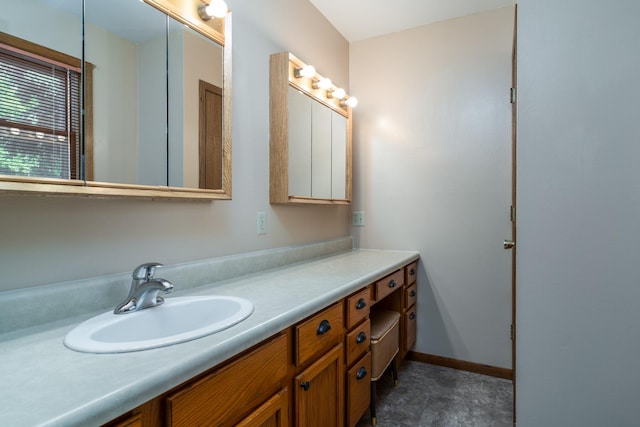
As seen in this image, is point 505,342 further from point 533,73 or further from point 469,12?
point 469,12

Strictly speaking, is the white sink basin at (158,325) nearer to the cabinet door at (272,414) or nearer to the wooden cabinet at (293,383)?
the wooden cabinet at (293,383)

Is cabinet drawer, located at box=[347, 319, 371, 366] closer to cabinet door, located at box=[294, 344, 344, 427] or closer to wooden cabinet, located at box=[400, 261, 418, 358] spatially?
cabinet door, located at box=[294, 344, 344, 427]

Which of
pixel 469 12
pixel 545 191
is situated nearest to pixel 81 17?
pixel 545 191

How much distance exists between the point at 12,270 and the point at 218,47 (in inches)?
43.1

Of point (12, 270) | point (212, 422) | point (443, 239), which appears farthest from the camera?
point (443, 239)

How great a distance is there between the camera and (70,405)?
20.6 inches

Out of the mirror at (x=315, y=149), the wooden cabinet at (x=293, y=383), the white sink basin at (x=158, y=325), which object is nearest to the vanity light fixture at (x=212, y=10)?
the mirror at (x=315, y=149)

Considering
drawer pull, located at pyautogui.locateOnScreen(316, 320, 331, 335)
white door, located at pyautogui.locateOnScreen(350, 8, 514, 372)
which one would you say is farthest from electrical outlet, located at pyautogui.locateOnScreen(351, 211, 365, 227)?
drawer pull, located at pyautogui.locateOnScreen(316, 320, 331, 335)

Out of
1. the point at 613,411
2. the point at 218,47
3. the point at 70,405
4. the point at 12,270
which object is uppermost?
the point at 218,47

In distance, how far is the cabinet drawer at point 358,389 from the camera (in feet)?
4.73

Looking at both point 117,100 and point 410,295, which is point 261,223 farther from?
point 410,295

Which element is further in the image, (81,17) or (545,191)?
(545,191)

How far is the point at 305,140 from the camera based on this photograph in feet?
6.73

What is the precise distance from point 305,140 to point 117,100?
113 cm
